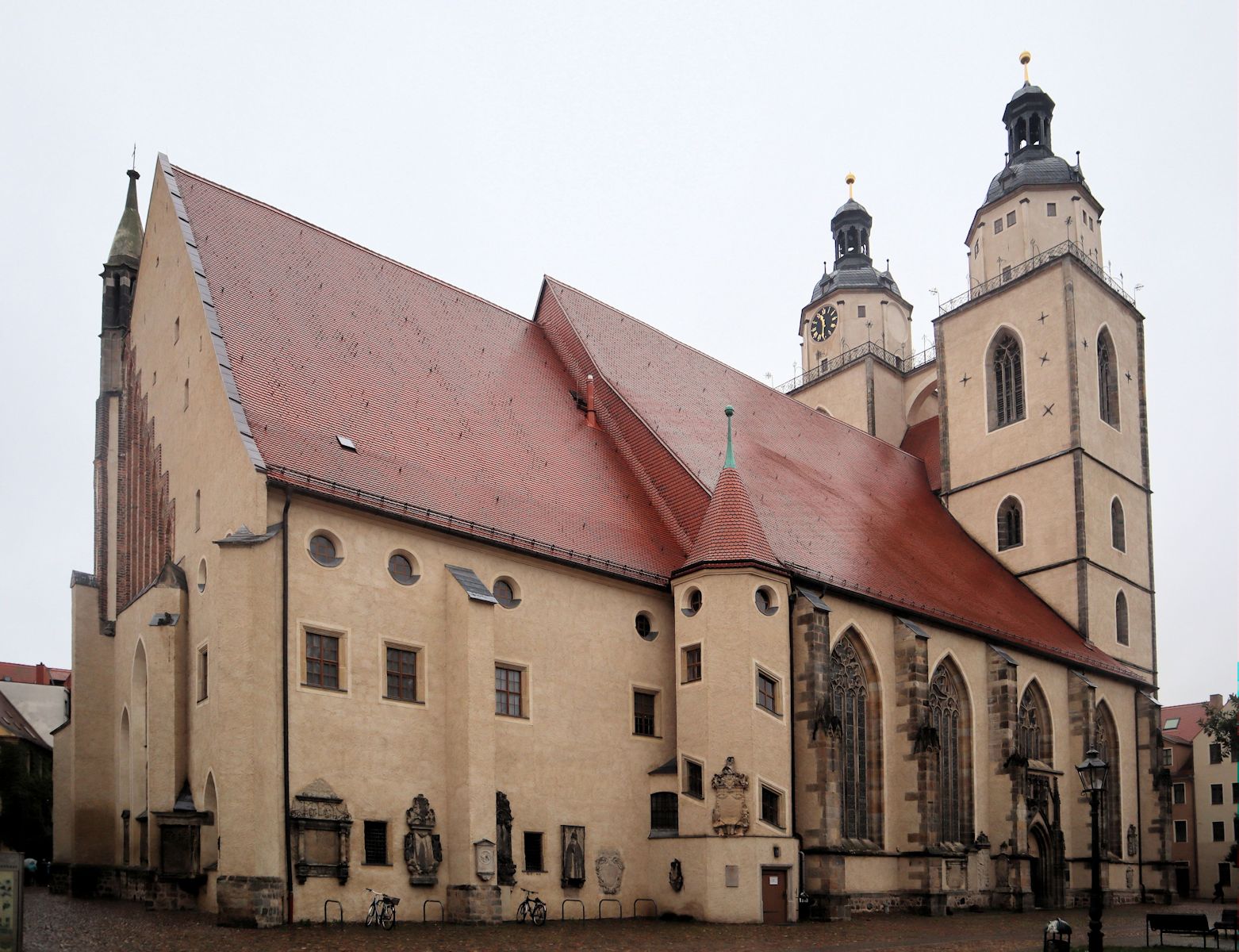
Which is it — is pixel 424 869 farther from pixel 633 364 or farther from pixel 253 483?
pixel 633 364

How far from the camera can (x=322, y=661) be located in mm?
20578

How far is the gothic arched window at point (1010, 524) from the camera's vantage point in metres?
39.1

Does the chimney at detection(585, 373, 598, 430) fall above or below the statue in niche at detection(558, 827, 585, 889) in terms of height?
above

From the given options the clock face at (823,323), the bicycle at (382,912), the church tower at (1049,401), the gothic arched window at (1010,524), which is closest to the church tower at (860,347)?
the clock face at (823,323)

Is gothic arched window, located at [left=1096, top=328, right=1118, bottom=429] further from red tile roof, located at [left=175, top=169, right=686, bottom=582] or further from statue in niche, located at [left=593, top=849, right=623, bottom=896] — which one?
statue in niche, located at [left=593, top=849, right=623, bottom=896]

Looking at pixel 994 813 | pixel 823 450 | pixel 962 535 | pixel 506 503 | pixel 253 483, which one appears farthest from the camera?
pixel 962 535

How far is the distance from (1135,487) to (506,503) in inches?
975

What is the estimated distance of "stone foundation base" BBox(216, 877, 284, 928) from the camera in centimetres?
1844

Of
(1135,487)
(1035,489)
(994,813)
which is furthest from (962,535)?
(994,813)

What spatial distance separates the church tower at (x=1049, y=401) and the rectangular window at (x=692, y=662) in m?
16.6

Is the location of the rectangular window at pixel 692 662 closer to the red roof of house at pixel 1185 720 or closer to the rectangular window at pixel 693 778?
the rectangular window at pixel 693 778

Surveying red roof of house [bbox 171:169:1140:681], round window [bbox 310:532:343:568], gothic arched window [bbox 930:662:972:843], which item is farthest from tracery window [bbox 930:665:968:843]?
round window [bbox 310:532:343:568]

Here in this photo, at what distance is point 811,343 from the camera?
2005 inches

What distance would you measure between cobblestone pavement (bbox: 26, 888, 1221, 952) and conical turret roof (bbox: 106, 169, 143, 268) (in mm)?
13691
